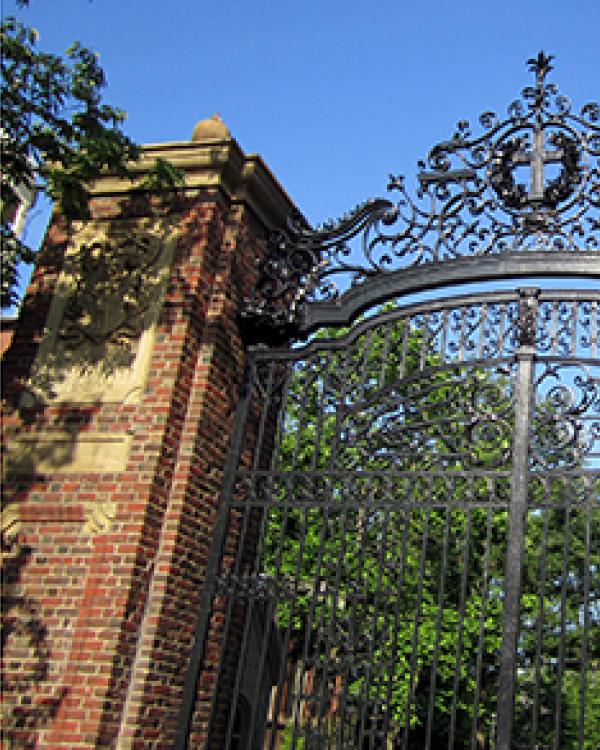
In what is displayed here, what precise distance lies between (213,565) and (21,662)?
1.51 meters

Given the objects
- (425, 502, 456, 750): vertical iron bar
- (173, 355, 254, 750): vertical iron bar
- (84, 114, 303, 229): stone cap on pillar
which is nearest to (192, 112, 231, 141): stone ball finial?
(84, 114, 303, 229): stone cap on pillar

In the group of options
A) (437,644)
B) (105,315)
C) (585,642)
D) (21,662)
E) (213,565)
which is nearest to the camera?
(585,642)

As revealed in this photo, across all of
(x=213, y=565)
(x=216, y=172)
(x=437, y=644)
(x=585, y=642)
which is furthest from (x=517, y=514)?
(x=216, y=172)

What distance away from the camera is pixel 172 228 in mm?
7316

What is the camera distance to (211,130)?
7.49 meters

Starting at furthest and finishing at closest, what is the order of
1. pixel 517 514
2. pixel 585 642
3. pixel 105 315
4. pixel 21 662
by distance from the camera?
pixel 105 315
pixel 21 662
pixel 517 514
pixel 585 642

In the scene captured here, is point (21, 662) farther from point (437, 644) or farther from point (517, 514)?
point (517, 514)

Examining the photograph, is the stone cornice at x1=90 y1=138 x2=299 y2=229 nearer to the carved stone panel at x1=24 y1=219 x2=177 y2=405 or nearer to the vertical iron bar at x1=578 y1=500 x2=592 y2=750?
the carved stone panel at x1=24 y1=219 x2=177 y2=405

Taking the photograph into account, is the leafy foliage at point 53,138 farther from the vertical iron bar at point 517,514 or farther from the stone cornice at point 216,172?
the vertical iron bar at point 517,514

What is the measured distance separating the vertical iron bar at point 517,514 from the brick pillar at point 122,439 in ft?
7.61

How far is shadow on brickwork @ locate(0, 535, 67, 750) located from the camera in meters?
5.81

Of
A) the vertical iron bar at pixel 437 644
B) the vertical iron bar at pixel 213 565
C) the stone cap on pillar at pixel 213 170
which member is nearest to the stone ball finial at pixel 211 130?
the stone cap on pillar at pixel 213 170

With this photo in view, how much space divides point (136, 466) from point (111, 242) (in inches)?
86.0

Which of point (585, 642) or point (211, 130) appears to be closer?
point (585, 642)
